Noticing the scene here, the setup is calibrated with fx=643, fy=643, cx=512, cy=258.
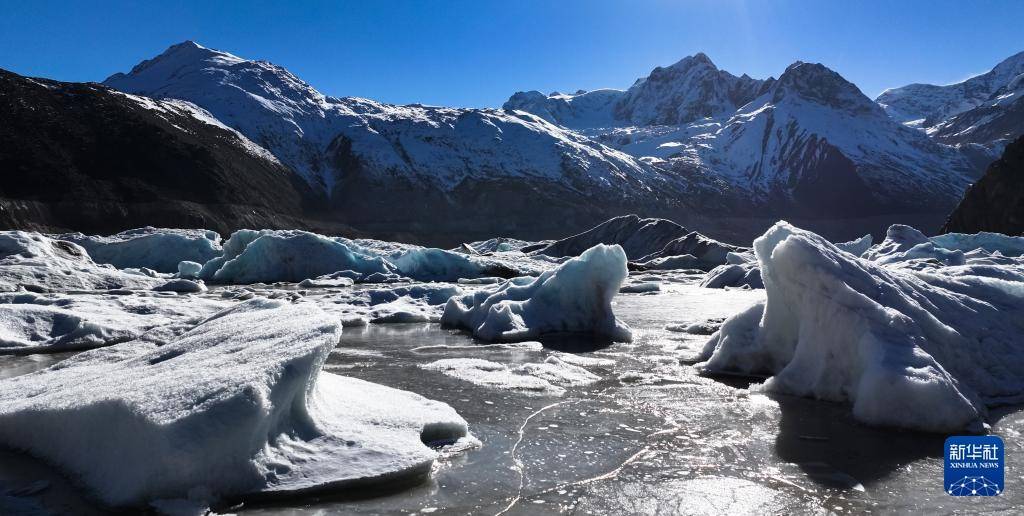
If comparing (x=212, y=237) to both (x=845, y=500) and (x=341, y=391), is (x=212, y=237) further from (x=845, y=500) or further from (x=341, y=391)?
(x=845, y=500)

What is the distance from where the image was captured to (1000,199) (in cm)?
3928

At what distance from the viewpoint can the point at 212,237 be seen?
33.6m

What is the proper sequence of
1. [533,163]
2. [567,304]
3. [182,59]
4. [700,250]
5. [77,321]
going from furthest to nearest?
[182,59] → [533,163] → [700,250] → [567,304] → [77,321]

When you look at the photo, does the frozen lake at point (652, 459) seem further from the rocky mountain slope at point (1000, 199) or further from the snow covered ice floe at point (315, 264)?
the rocky mountain slope at point (1000, 199)

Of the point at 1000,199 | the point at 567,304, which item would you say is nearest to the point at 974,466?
the point at 567,304

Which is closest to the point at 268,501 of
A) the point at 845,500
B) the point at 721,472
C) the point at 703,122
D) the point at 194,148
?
the point at 721,472

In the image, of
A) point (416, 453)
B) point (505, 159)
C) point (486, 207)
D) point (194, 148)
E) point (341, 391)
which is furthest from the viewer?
point (505, 159)

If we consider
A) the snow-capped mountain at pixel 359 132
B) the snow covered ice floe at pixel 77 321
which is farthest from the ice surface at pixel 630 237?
the snow-capped mountain at pixel 359 132

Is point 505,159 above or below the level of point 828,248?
above

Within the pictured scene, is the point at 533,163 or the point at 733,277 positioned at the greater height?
the point at 533,163

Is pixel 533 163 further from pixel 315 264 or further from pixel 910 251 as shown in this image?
pixel 910 251

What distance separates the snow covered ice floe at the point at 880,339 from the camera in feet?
15.5

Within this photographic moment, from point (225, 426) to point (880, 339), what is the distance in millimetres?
4718

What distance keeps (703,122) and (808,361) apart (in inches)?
6883
